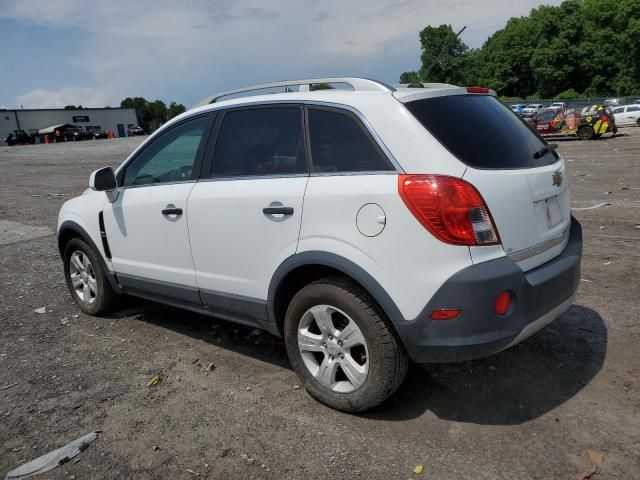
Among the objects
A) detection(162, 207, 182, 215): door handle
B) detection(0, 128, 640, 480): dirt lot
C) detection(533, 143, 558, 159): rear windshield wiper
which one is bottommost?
detection(0, 128, 640, 480): dirt lot

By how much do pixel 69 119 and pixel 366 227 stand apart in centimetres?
9690

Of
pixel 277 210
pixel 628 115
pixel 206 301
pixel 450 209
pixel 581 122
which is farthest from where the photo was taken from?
pixel 628 115

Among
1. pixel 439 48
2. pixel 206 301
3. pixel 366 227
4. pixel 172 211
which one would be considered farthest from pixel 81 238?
pixel 439 48

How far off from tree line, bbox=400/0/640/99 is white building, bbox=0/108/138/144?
48862 mm

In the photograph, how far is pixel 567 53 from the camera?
79.4 meters

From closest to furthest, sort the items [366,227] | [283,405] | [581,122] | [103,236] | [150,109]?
[366,227]
[283,405]
[103,236]
[581,122]
[150,109]

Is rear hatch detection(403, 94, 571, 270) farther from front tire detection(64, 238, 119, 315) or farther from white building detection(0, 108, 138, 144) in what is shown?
white building detection(0, 108, 138, 144)

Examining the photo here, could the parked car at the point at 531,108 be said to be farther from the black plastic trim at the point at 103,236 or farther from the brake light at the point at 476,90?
the black plastic trim at the point at 103,236

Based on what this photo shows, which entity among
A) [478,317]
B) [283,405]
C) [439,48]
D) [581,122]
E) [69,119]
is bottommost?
[283,405]

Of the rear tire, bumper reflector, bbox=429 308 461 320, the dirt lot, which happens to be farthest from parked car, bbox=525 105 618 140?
bumper reflector, bbox=429 308 461 320

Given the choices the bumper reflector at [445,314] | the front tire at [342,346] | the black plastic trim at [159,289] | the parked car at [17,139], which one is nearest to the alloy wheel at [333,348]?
the front tire at [342,346]

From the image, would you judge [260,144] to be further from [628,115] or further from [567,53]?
[567,53]

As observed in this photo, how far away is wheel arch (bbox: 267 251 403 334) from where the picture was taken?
278 centimetres

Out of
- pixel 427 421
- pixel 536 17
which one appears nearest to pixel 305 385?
pixel 427 421
